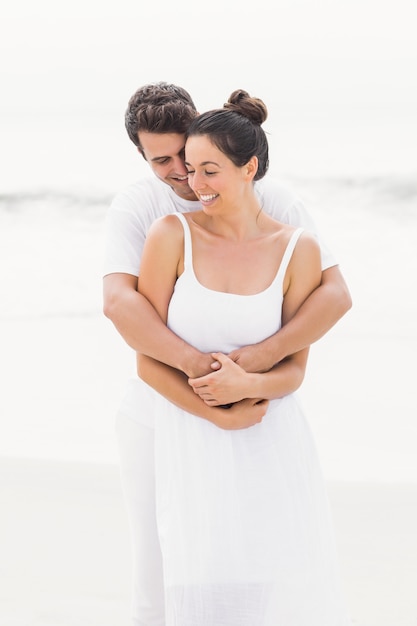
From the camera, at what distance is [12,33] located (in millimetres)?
14445

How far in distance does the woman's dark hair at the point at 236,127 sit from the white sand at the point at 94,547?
1.86 meters

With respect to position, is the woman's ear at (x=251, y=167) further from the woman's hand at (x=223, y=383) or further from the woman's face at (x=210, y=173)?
the woman's hand at (x=223, y=383)

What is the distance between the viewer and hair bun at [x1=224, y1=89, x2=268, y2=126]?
7.35 ft

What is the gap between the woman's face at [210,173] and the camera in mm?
2213

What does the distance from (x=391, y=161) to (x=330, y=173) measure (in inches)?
31.5

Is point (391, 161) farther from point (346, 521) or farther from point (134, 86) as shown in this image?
point (346, 521)

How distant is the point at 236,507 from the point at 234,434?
0.54 feet

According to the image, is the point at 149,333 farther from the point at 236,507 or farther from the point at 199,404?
the point at 236,507

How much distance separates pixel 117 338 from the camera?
8336 millimetres

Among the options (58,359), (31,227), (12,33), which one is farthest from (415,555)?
(12,33)

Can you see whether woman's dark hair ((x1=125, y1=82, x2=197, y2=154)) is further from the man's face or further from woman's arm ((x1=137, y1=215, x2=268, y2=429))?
woman's arm ((x1=137, y1=215, x2=268, y2=429))

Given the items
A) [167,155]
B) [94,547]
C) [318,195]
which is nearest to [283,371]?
[167,155]

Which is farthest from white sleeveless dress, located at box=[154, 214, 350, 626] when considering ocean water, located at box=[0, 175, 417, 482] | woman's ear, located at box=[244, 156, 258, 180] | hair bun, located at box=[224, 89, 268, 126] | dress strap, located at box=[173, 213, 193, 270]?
ocean water, located at box=[0, 175, 417, 482]

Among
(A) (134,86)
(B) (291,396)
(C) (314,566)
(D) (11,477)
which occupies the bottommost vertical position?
(A) (134,86)
